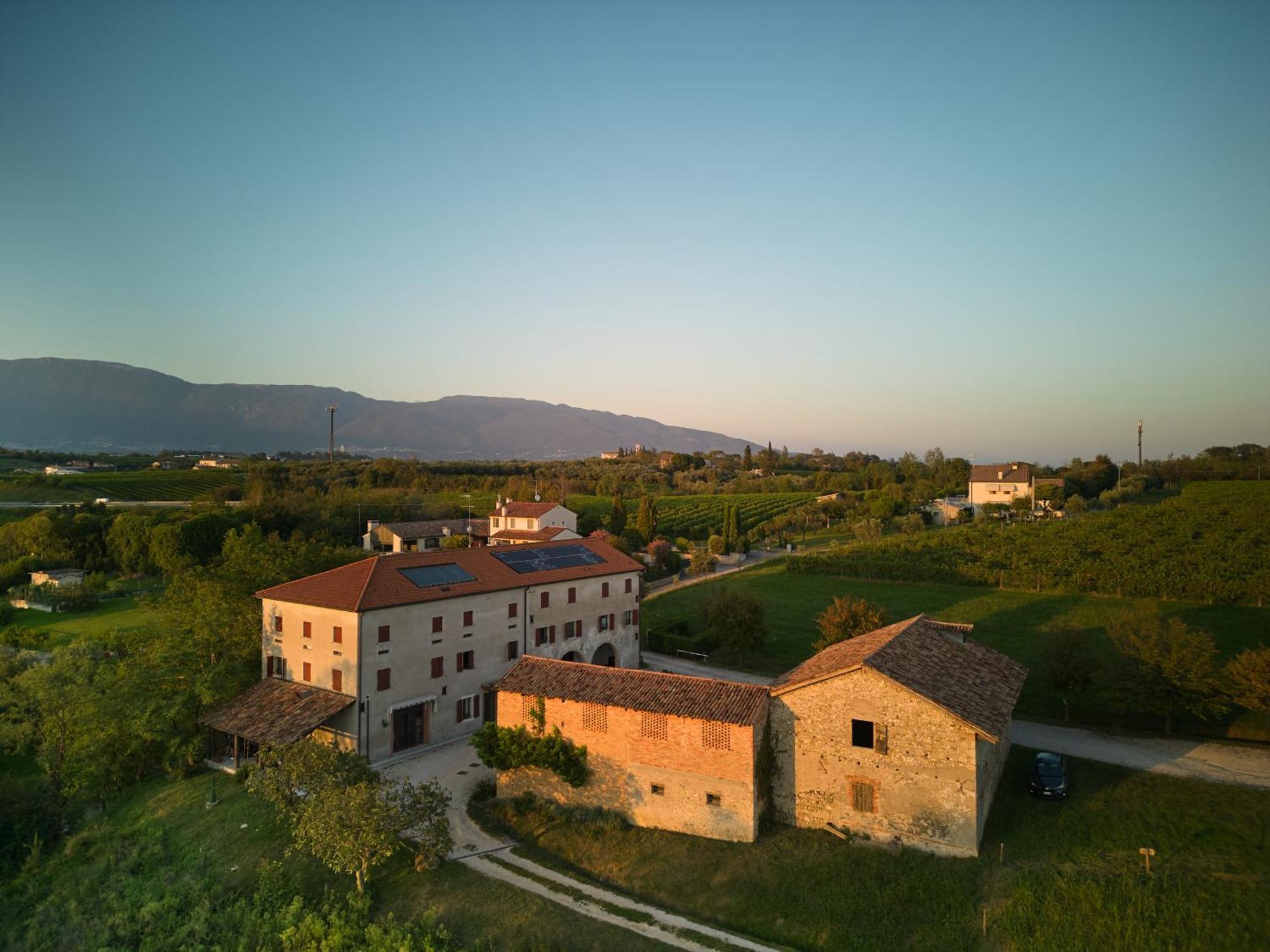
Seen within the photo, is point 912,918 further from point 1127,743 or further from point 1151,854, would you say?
point 1127,743

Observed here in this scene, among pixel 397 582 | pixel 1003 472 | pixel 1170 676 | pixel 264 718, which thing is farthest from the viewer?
pixel 1003 472

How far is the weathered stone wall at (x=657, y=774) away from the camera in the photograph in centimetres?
2144

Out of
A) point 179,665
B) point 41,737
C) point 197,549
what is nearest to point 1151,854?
point 179,665

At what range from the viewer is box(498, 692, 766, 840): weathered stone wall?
70.3 ft

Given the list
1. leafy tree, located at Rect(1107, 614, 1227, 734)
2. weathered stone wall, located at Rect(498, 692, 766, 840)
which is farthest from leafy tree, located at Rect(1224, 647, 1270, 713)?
weathered stone wall, located at Rect(498, 692, 766, 840)

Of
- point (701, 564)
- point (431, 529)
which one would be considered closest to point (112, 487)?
point (431, 529)

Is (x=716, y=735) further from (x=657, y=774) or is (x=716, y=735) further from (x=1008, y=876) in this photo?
(x=1008, y=876)

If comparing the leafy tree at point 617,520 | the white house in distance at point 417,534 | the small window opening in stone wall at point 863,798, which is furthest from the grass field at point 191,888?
the leafy tree at point 617,520

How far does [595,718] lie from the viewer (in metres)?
24.0

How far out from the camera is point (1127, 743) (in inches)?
1099

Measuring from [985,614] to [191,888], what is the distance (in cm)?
4584

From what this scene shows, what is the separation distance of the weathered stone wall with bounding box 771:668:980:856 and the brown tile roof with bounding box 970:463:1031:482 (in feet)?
318

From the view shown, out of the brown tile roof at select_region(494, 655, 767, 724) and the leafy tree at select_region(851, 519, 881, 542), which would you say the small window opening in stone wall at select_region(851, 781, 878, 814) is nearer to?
the brown tile roof at select_region(494, 655, 767, 724)

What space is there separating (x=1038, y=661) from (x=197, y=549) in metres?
77.2
